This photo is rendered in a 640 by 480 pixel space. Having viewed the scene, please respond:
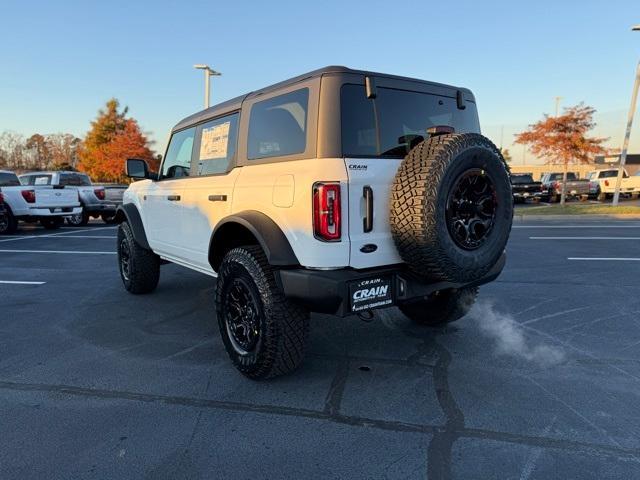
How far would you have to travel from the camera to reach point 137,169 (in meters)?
5.08

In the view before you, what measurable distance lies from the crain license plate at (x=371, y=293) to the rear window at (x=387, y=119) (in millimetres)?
811

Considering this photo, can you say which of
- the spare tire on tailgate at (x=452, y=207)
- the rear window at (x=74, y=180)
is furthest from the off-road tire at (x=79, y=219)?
the spare tire on tailgate at (x=452, y=207)

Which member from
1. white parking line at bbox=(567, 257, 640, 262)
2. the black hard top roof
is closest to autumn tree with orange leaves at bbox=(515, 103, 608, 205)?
white parking line at bbox=(567, 257, 640, 262)

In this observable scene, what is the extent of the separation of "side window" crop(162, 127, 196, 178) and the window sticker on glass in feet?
0.99

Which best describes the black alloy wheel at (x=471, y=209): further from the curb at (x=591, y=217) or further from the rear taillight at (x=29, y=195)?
the curb at (x=591, y=217)

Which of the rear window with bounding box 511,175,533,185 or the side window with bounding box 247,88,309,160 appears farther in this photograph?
the rear window with bounding box 511,175,533,185

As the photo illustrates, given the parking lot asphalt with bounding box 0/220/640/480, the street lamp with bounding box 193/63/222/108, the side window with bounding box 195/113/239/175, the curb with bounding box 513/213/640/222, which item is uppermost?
the street lamp with bounding box 193/63/222/108

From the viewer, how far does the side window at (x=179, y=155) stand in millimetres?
4633

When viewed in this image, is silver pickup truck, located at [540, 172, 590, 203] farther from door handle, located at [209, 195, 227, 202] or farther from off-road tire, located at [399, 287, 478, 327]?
door handle, located at [209, 195, 227, 202]

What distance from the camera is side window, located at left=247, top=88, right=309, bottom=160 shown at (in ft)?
10.1

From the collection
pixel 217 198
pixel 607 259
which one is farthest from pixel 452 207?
pixel 607 259

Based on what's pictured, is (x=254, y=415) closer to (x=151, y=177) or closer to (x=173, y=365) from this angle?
(x=173, y=365)

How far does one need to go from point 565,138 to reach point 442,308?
64.2ft

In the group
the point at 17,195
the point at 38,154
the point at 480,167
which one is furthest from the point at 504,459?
the point at 38,154
